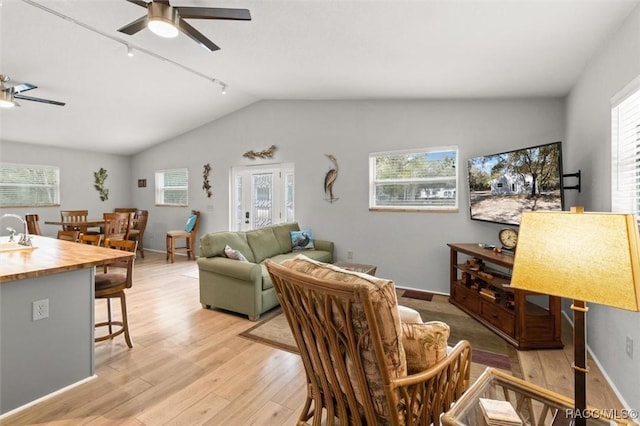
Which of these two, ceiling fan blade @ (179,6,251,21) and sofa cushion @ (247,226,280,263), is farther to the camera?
sofa cushion @ (247,226,280,263)

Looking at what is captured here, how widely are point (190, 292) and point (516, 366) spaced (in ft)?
12.5

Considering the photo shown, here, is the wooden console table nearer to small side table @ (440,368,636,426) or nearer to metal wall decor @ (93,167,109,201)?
small side table @ (440,368,636,426)

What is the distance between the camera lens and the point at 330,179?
16.2 ft

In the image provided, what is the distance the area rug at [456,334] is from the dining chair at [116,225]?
381 cm

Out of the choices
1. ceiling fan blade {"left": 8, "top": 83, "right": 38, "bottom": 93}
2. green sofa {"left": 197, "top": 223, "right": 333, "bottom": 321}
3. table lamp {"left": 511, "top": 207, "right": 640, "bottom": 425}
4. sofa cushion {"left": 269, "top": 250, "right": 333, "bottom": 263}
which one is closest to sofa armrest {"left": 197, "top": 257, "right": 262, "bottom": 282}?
green sofa {"left": 197, "top": 223, "right": 333, "bottom": 321}

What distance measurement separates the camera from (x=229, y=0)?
2506mm

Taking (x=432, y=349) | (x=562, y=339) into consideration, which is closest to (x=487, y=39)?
(x=432, y=349)

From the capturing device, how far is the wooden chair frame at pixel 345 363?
1132 mm

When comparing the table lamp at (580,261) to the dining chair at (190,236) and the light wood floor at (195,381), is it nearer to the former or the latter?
the light wood floor at (195,381)

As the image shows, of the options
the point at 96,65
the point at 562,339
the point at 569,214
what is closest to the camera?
the point at 569,214

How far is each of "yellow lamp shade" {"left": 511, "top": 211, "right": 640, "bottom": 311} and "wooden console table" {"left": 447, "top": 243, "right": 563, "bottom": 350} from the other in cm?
181

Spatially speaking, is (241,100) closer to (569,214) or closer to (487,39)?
(487,39)

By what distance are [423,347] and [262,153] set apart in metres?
4.83

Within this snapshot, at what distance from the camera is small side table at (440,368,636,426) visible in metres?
1.06
